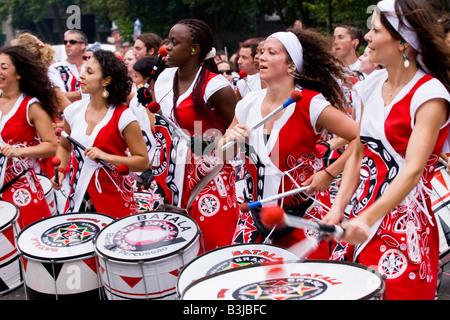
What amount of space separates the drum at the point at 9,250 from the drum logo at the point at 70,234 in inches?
28.0

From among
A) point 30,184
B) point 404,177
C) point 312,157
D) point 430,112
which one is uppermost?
point 430,112

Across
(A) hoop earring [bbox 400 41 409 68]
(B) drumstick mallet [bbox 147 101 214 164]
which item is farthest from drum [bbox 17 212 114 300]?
(A) hoop earring [bbox 400 41 409 68]

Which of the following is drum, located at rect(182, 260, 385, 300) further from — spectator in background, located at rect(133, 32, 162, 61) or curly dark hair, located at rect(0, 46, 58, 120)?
spectator in background, located at rect(133, 32, 162, 61)

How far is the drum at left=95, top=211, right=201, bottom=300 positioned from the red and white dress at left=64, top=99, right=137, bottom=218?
2.46 ft

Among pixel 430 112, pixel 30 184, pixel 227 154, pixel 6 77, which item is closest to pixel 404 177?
pixel 430 112

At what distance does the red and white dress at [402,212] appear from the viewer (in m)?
2.43

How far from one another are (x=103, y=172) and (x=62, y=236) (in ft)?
2.02

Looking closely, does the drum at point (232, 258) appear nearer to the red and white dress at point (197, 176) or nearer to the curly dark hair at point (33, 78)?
the red and white dress at point (197, 176)

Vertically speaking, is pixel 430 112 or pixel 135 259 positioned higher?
pixel 430 112

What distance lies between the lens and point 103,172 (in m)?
4.14

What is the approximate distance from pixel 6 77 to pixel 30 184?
93cm

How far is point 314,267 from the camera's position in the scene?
7.68 ft

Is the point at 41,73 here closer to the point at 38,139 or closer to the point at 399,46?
the point at 38,139

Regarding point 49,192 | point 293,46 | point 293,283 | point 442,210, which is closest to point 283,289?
point 293,283
